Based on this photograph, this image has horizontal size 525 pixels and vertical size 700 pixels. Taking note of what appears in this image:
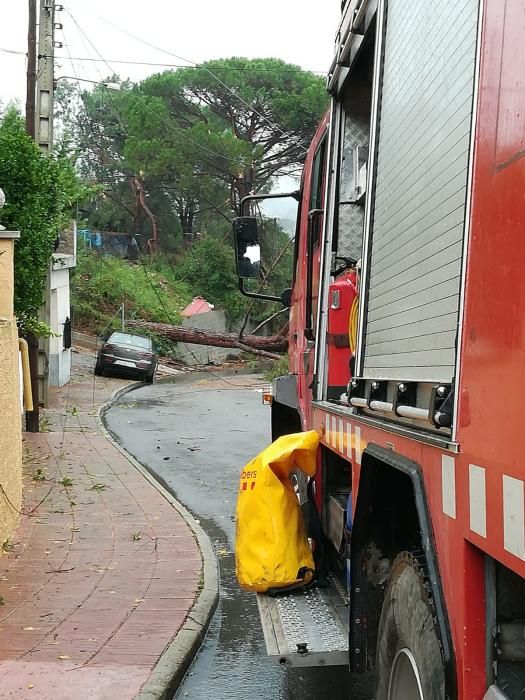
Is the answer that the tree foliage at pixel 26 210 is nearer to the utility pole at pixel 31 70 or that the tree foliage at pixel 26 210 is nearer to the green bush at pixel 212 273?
the utility pole at pixel 31 70

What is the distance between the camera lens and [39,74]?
17.3m

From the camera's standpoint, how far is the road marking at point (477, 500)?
1979 millimetres

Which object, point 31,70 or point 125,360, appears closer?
point 31,70

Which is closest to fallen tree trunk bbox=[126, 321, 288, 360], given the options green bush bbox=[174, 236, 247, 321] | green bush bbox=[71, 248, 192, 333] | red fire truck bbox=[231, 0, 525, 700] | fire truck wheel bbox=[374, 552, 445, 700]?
green bush bbox=[71, 248, 192, 333]

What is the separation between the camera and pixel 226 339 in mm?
29547

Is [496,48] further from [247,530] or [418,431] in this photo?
[247,530]

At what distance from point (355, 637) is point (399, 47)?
222cm

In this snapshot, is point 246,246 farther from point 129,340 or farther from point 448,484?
point 129,340

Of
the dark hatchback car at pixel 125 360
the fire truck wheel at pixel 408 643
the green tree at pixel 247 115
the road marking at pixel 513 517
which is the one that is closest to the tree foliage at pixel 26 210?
the fire truck wheel at pixel 408 643

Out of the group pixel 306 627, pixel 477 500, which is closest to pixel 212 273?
pixel 306 627

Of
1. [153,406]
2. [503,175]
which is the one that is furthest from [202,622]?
[153,406]

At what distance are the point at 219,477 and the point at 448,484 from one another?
1025 cm

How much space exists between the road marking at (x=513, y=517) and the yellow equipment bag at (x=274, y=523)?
9.27 ft

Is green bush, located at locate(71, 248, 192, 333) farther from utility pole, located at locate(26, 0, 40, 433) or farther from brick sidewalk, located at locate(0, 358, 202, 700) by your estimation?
brick sidewalk, located at locate(0, 358, 202, 700)
